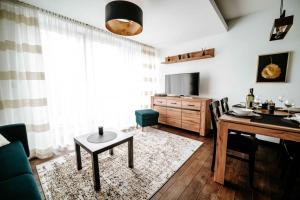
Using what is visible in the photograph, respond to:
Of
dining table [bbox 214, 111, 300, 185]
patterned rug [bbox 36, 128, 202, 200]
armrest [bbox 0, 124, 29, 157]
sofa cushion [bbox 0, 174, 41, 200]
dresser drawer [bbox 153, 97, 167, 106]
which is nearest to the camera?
sofa cushion [bbox 0, 174, 41, 200]

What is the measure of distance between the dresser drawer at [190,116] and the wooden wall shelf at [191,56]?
1397mm

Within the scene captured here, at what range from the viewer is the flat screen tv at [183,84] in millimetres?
3255

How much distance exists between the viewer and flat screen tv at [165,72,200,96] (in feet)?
10.7

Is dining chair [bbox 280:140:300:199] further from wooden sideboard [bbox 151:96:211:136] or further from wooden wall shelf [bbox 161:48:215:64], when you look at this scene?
wooden wall shelf [bbox 161:48:215:64]

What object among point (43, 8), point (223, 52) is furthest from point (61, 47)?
point (223, 52)

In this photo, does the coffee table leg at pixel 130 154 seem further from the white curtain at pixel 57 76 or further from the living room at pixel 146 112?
the white curtain at pixel 57 76

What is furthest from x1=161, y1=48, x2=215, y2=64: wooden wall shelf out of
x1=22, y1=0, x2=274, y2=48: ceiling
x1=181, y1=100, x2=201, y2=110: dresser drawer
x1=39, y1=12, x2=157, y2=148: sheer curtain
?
x1=181, y1=100, x2=201, y2=110: dresser drawer

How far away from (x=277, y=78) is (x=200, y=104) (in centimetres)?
143

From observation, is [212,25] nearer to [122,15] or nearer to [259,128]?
[122,15]

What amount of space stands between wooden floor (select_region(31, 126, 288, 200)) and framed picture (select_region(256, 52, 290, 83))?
140cm

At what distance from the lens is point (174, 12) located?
2.17 metres

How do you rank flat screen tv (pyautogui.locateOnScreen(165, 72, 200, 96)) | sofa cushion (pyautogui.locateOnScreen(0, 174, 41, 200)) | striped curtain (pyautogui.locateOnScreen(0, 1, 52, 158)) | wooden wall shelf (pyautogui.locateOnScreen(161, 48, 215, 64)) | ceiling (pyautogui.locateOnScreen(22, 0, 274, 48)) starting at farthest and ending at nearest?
flat screen tv (pyautogui.locateOnScreen(165, 72, 200, 96)) < wooden wall shelf (pyautogui.locateOnScreen(161, 48, 215, 64)) < ceiling (pyautogui.locateOnScreen(22, 0, 274, 48)) < striped curtain (pyautogui.locateOnScreen(0, 1, 52, 158)) < sofa cushion (pyautogui.locateOnScreen(0, 174, 41, 200))

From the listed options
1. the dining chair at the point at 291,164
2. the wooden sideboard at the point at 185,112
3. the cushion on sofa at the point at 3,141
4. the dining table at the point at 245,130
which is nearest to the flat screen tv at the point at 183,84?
the wooden sideboard at the point at 185,112

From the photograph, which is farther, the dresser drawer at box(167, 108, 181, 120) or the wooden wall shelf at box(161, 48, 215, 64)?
the dresser drawer at box(167, 108, 181, 120)
